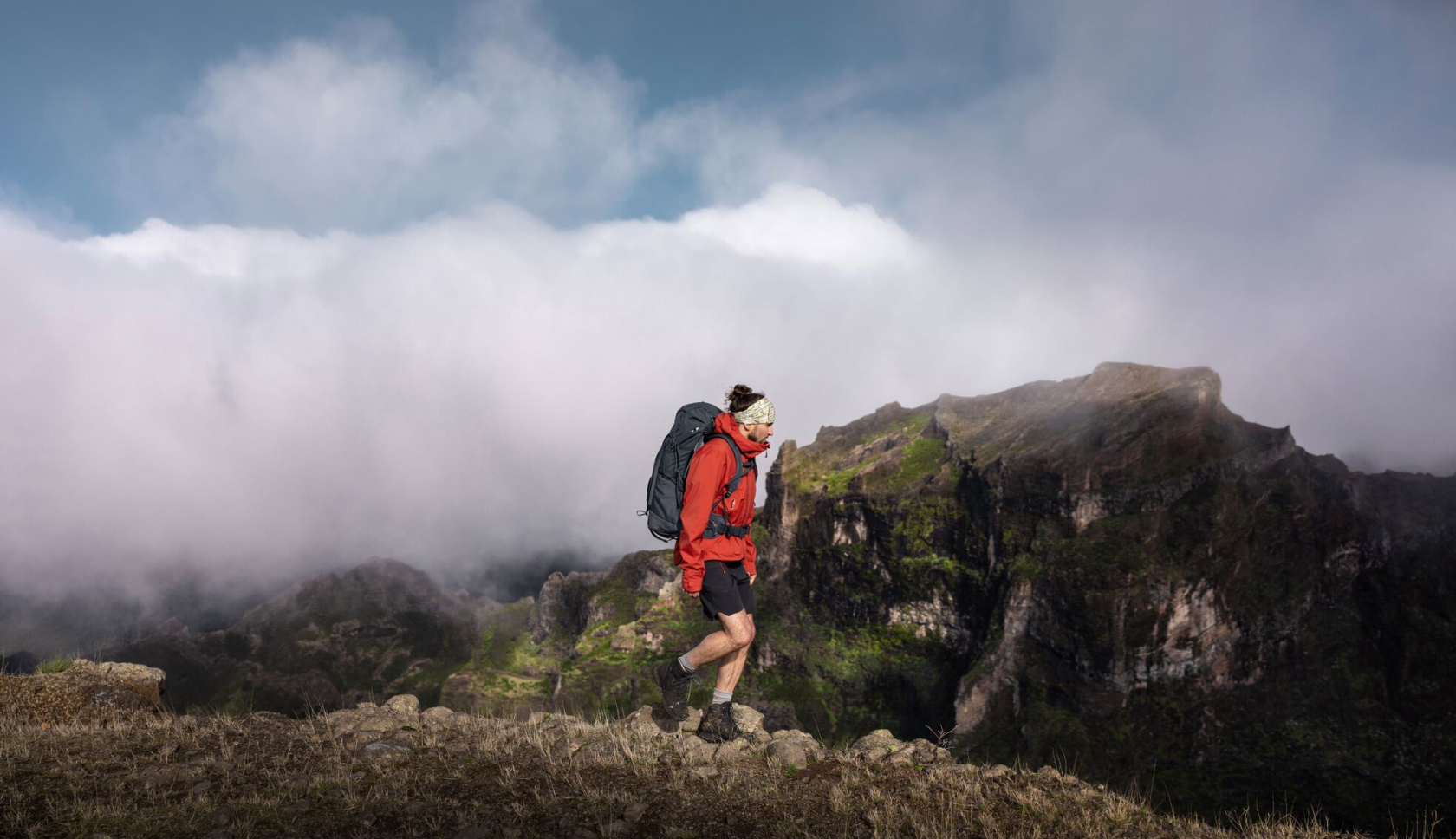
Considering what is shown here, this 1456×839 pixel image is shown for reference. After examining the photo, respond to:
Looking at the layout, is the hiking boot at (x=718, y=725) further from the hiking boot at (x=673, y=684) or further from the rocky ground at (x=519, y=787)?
the hiking boot at (x=673, y=684)

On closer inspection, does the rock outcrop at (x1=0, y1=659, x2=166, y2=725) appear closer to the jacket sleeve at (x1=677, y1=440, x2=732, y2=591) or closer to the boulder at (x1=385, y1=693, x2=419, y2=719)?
the boulder at (x1=385, y1=693, x2=419, y2=719)

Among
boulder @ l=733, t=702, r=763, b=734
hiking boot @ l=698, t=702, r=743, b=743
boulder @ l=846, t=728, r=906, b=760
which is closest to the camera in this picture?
boulder @ l=846, t=728, r=906, b=760

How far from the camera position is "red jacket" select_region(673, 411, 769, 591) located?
7551 millimetres

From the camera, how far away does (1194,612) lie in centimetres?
7000

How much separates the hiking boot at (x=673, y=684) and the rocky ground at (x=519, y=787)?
371mm

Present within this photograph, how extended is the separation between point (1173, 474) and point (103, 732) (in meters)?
82.7

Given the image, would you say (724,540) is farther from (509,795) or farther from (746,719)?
(746,719)

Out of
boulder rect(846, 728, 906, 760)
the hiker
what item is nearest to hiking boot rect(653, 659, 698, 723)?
the hiker

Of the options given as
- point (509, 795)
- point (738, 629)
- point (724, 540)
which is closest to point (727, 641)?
point (738, 629)

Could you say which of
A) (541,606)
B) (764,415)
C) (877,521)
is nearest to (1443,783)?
(877,521)

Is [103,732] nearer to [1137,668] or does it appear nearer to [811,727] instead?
[1137,668]

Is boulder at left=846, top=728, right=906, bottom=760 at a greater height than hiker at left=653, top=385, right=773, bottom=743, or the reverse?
hiker at left=653, top=385, right=773, bottom=743

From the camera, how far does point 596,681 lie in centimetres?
9081

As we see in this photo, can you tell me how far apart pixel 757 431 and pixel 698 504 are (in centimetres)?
114
